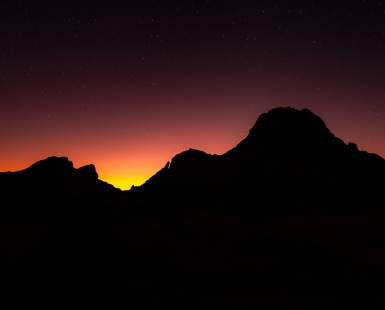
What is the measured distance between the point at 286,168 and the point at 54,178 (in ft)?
292

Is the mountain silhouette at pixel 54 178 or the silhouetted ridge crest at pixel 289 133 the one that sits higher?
the silhouetted ridge crest at pixel 289 133

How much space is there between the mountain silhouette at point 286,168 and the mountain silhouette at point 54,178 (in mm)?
32347

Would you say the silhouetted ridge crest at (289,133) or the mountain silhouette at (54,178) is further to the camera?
the mountain silhouette at (54,178)

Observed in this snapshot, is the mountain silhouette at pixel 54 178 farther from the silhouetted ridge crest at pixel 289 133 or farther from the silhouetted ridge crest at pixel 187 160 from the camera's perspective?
the silhouetted ridge crest at pixel 289 133

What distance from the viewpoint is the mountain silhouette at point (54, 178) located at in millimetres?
95375

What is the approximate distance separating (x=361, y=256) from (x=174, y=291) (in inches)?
302

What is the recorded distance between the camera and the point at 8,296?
593cm

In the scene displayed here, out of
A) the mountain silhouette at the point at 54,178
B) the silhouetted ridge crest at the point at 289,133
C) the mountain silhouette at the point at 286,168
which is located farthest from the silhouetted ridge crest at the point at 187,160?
the mountain silhouette at the point at 54,178

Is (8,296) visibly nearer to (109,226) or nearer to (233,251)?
(109,226)

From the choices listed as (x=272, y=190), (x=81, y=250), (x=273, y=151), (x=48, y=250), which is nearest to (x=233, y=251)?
(x=81, y=250)

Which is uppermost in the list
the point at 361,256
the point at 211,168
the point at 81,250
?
the point at 211,168

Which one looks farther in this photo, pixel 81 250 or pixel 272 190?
pixel 272 190

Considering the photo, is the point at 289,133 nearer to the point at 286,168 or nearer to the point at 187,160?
the point at 286,168

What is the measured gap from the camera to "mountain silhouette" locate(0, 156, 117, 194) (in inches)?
3755
